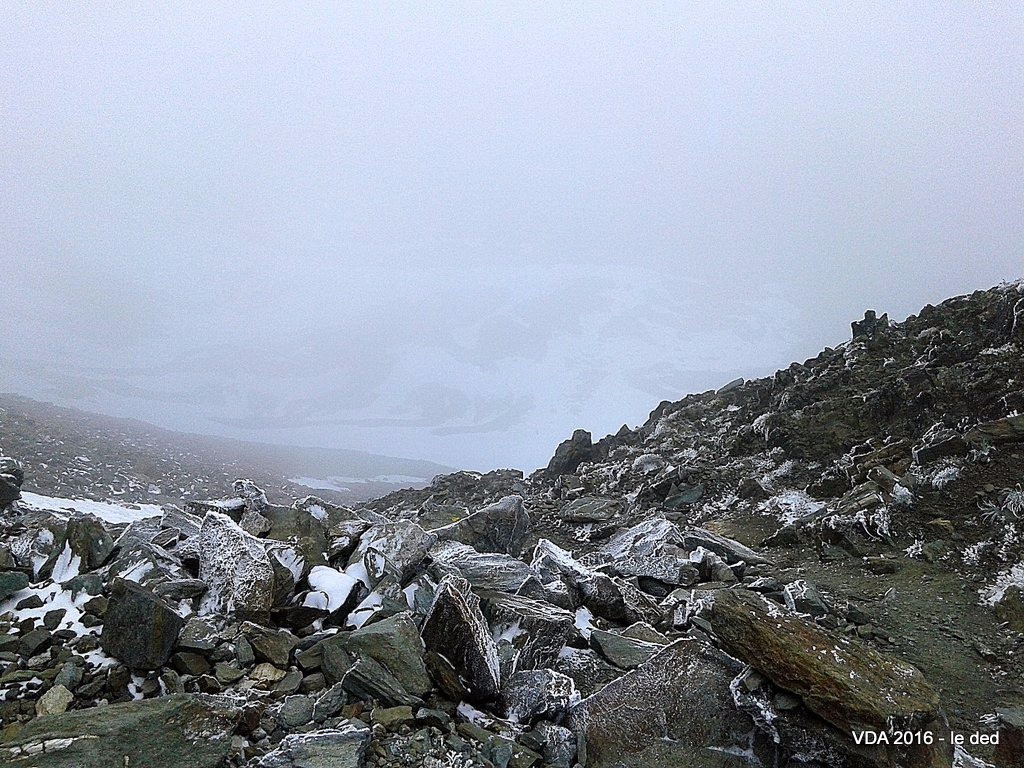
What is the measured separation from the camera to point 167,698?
4332mm

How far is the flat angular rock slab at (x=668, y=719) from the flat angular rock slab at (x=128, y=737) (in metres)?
3.35

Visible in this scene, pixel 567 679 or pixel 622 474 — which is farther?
pixel 622 474

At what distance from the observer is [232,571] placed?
257 inches

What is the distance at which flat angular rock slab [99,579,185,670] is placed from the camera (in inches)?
201

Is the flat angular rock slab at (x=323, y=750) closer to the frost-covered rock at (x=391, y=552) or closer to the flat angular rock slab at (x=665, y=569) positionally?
the frost-covered rock at (x=391, y=552)

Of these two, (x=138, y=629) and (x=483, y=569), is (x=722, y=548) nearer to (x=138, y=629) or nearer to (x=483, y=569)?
(x=483, y=569)

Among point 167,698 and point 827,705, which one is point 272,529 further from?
point 827,705

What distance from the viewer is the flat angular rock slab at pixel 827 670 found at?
4531mm

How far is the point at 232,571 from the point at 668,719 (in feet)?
17.8

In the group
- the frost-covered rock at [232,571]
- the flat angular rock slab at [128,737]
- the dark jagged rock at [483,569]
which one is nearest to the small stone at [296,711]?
the flat angular rock slab at [128,737]

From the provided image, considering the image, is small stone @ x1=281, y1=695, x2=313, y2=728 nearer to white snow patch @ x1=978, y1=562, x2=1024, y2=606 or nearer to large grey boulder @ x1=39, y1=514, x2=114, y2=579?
large grey boulder @ x1=39, y1=514, x2=114, y2=579

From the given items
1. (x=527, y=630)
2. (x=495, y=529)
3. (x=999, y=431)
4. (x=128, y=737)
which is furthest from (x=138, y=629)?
(x=999, y=431)

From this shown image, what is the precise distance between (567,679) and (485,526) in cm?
597

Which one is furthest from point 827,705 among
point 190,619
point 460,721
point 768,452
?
point 768,452
